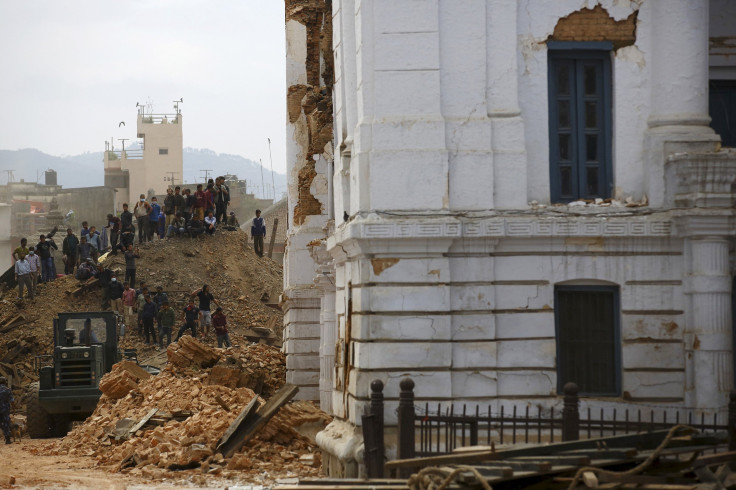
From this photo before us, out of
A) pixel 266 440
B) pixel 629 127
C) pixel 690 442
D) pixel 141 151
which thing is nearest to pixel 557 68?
pixel 629 127

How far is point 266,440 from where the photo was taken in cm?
2086

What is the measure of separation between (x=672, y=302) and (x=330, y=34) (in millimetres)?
11275

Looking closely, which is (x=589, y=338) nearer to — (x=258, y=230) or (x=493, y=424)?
(x=493, y=424)

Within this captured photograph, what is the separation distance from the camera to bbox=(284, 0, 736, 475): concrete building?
1650 centimetres

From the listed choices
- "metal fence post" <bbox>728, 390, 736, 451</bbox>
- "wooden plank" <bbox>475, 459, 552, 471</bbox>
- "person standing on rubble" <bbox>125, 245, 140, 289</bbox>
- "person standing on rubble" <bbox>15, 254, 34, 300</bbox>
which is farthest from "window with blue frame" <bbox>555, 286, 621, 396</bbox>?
"person standing on rubble" <bbox>15, 254, 34, 300</bbox>

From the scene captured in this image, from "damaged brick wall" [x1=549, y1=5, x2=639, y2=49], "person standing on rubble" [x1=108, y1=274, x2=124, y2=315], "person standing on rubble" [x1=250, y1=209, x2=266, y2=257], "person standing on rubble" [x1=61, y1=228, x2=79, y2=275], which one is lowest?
"person standing on rubble" [x1=108, y1=274, x2=124, y2=315]

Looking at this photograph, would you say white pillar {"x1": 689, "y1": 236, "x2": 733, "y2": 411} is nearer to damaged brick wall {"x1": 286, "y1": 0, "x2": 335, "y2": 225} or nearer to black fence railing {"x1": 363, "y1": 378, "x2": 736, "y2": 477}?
black fence railing {"x1": 363, "y1": 378, "x2": 736, "y2": 477}

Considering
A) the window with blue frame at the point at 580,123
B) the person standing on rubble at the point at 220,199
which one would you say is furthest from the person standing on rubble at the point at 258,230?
the window with blue frame at the point at 580,123

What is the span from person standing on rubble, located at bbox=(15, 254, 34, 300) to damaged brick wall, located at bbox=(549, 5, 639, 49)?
31.9 meters

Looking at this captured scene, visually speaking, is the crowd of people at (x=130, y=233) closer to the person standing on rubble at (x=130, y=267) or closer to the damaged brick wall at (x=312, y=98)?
the person standing on rubble at (x=130, y=267)

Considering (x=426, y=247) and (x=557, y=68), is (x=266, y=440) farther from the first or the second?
(x=557, y=68)

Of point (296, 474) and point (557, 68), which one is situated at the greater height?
point (557, 68)

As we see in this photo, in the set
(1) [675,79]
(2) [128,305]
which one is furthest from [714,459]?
(2) [128,305]

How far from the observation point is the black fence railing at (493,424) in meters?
14.2
